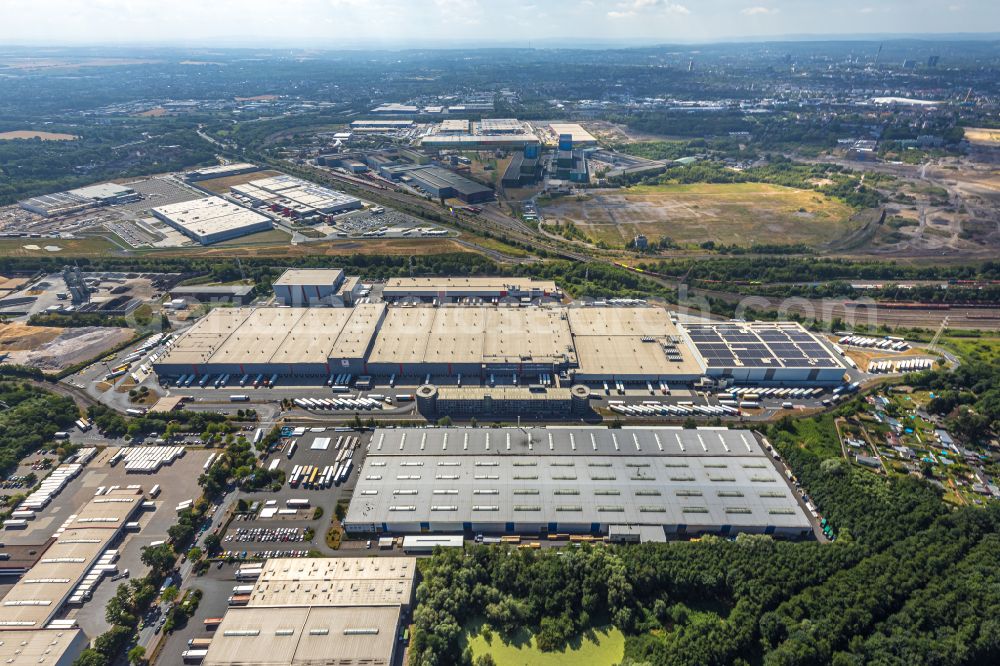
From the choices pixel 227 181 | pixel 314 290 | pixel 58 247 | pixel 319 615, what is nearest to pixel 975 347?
pixel 319 615

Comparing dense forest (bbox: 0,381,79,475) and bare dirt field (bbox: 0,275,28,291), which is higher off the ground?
bare dirt field (bbox: 0,275,28,291)

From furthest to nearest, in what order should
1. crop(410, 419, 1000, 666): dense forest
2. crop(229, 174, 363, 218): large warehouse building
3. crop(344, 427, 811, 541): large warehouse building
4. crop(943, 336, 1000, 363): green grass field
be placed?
crop(229, 174, 363, 218): large warehouse building < crop(943, 336, 1000, 363): green grass field < crop(344, 427, 811, 541): large warehouse building < crop(410, 419, 1000, 666): dense forest

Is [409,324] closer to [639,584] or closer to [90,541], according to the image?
[90,541]

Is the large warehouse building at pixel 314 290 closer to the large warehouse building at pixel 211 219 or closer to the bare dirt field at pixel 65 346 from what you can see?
the bare dirt field at pixel 65 346

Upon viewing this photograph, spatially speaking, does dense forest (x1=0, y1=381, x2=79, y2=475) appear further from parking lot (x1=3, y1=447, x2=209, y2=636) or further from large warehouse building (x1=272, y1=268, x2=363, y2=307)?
large warehouse building (x1=272, y1=268, x2=363, y2=307)

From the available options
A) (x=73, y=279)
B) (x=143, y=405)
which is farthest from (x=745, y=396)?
(x=73, y=279)

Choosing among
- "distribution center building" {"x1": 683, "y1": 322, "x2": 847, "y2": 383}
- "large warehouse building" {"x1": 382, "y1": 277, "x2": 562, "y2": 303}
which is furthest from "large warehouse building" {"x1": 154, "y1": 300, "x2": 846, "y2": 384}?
"large warehouse building" {"x1": 382, "y1": 277, "x2": 562, "y2": 303}
